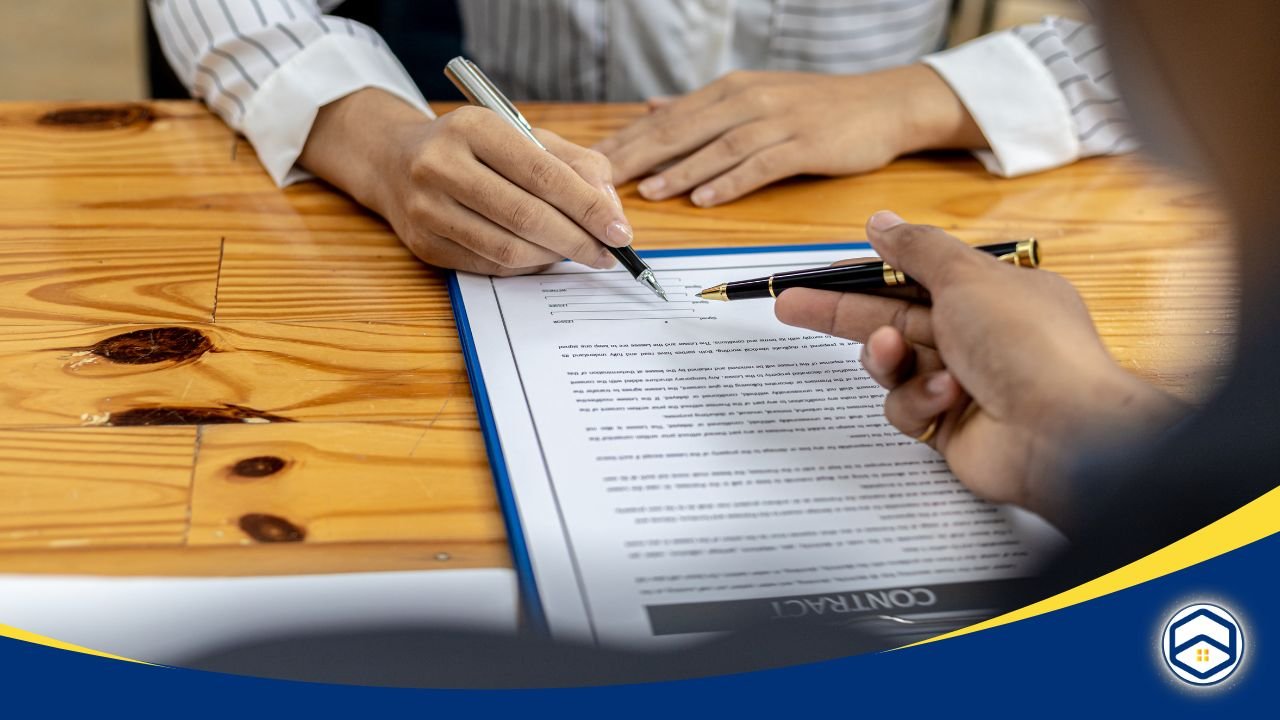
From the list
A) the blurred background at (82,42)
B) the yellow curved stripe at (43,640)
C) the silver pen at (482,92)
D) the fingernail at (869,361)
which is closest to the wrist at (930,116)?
the silver pen at (482,92)

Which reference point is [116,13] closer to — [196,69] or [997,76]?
[196,69]

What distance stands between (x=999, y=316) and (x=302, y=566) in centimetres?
33

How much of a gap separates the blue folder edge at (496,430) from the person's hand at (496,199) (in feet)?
0.11

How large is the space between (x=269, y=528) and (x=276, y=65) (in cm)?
53

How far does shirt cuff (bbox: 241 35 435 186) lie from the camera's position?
0.85 meters

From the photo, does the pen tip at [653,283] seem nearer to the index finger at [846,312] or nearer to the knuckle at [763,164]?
the index finger at [846,312]

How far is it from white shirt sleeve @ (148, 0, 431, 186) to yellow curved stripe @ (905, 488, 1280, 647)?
61 centimetres

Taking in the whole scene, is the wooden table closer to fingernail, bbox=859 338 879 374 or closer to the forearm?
the forearm

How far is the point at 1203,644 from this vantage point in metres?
0.46

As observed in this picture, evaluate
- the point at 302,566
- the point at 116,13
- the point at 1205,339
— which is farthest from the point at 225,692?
the point at 116,13

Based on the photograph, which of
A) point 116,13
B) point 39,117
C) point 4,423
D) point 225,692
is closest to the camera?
point 225,692

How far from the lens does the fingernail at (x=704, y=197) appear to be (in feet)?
2.79

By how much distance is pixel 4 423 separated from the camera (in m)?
0.55

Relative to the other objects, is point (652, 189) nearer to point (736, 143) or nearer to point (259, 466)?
point (736, 143)
